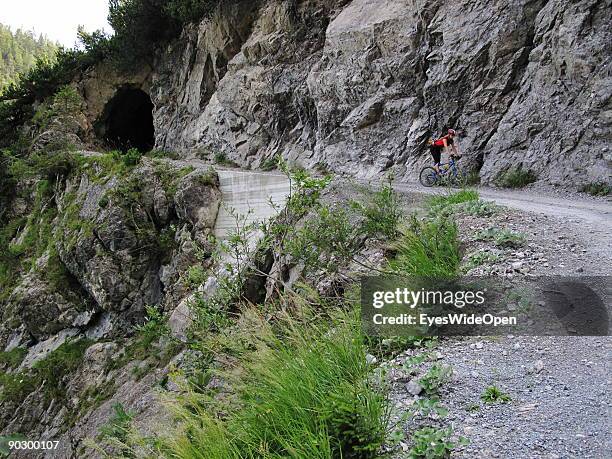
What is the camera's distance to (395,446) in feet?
8.22

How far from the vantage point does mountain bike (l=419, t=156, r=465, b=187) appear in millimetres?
12398

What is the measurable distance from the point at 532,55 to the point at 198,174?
12.0 meters

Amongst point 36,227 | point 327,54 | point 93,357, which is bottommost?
point 93,357

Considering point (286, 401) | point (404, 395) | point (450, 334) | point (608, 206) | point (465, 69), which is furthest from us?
point (465, 69)

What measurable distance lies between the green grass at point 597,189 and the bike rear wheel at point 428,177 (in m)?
3.94

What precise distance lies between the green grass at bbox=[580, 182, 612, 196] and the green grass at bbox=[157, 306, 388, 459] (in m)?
9.63

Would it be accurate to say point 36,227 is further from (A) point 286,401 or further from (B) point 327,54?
(A) point 286,401

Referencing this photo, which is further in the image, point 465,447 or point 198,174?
point 198,174

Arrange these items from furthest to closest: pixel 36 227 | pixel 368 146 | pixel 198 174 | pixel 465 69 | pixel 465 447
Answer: pixel 36 227
pixel 368 146
pixel 198 174
pixel 465 69
pixel 465 447

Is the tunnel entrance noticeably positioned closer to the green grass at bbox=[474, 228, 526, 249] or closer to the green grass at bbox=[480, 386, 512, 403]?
the green grass at bbox=[474, 228, 526, 249]

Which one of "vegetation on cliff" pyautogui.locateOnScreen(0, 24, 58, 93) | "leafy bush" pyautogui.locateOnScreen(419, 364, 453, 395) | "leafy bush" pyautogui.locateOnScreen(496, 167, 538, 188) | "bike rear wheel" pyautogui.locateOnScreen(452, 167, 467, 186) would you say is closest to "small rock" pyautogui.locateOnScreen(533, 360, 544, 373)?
"leafy bush" pyautogui.locateOnScreen(419, 364, 453, 395)

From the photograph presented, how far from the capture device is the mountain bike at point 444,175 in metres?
12.4

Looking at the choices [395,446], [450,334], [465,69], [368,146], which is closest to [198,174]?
[368,146]

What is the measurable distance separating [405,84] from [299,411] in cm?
1568
